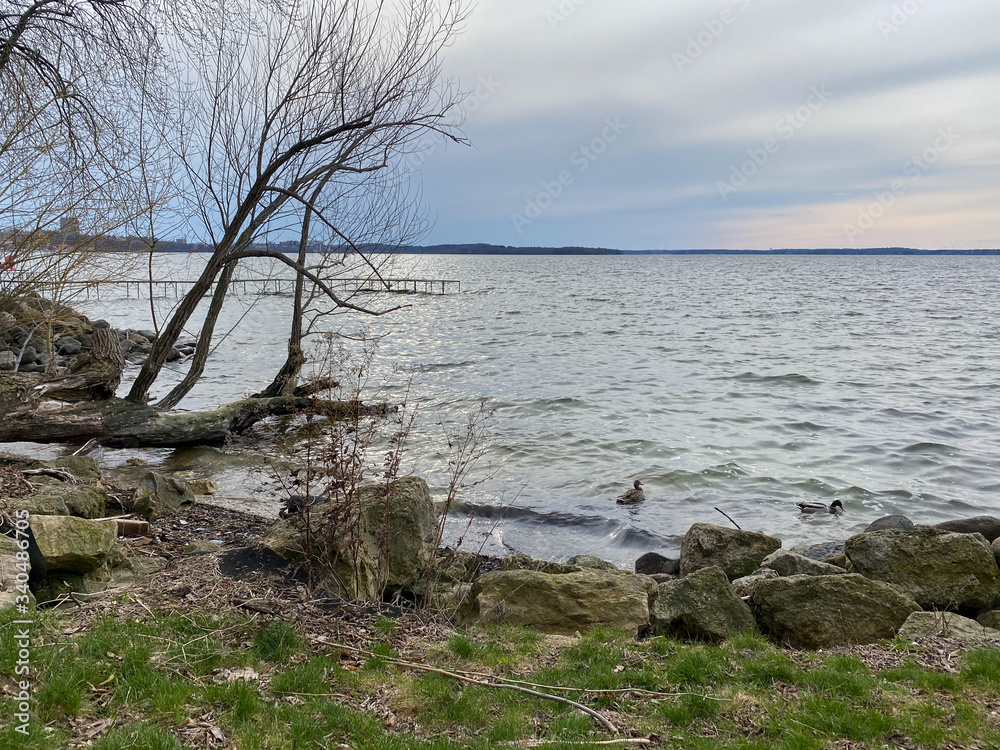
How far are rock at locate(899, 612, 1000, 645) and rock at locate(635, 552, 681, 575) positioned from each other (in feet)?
10.2

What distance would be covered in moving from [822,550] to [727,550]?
1.67 meters

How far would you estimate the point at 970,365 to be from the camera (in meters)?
22.8

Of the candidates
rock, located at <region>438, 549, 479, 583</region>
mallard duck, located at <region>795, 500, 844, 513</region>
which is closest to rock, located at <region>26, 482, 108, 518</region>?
rock, located at <region>438, 549, 479, 583</region>

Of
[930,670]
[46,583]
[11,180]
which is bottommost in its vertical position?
[930,670]

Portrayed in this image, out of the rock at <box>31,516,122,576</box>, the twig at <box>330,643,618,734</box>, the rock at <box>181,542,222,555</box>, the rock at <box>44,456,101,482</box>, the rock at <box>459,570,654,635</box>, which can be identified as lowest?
the rock at <box>459,570,654,635</box>

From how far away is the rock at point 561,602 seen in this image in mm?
5723

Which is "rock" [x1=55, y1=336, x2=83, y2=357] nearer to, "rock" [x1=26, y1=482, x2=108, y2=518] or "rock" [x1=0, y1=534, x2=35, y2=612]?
"rock" [x1=26, y1=482, x2=108, y2=518]

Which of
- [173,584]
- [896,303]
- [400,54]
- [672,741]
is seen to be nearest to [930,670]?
[672,741]

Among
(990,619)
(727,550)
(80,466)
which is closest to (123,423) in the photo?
(80,466)

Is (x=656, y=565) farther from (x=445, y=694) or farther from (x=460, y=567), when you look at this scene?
(x=445, y=694)

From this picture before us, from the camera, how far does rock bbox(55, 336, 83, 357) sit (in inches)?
960

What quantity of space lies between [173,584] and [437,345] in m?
26.4

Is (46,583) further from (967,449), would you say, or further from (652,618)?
(967,449)

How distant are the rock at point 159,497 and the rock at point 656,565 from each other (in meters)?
5.95
